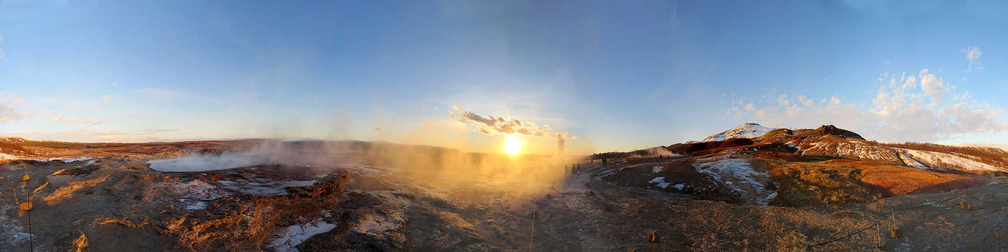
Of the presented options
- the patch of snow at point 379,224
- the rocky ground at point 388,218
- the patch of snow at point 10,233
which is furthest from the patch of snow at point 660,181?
the patch of snow at point 10,233

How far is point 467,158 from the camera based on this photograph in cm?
5962

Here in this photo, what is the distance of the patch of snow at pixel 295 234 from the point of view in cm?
1223

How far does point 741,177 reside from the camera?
3081 cm

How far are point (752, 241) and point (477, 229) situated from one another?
13041 mm

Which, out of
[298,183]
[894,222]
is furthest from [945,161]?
[298,183]

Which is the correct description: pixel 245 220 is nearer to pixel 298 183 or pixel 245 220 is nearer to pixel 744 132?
pixel 298 183

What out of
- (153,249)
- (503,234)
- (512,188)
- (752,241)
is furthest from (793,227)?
(153,249)

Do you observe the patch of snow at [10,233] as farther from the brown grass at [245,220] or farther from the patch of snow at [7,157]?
the patch of snow at [7,157]

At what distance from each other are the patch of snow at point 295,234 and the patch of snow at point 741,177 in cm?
2722

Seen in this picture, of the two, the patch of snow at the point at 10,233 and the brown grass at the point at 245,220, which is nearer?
the patch of snow at the point at 10,233

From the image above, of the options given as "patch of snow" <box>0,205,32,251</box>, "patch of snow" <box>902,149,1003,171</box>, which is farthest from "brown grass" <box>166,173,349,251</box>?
"patch of snow" <box>902,149,1003,171</box>

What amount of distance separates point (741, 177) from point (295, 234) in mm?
33629

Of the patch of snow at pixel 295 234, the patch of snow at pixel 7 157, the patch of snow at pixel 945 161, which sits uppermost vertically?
the patch of snow at pixel 945 161

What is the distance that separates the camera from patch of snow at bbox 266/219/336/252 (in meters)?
12.2
